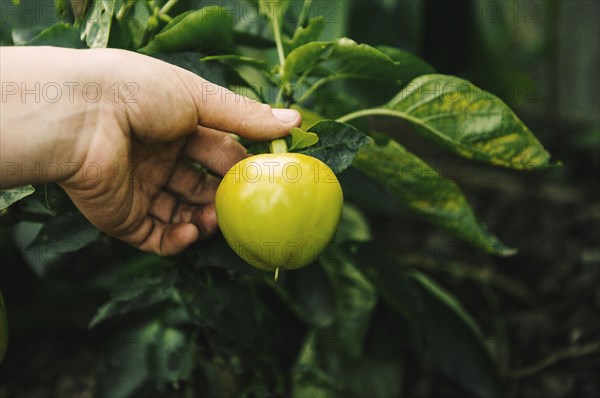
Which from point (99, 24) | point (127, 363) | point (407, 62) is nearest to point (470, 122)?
point (407, 62)

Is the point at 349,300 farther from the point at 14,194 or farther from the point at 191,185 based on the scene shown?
the point at 14,194

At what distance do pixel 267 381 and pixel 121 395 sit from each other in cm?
21

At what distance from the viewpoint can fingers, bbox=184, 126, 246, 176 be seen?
2.45 feet

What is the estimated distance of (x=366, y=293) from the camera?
105 centimetres

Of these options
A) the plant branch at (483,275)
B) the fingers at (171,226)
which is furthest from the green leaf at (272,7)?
the plant branch at (483,275)

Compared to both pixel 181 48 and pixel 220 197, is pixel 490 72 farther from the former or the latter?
pixel 220 197

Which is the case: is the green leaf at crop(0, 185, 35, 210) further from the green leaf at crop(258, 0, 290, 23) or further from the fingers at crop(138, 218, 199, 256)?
the green leaf at crop(258, 0, 290, 23)

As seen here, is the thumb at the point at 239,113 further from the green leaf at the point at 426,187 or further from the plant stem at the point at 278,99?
the green leaf at the point at 426,187

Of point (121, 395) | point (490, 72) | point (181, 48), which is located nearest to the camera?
point (181, 48)

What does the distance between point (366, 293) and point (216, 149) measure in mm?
413

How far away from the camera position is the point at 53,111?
64cm

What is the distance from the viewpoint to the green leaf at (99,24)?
2.24ft

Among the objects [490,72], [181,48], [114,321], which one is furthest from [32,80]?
[490,72]

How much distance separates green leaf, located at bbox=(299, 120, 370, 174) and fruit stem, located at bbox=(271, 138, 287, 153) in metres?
0.03
